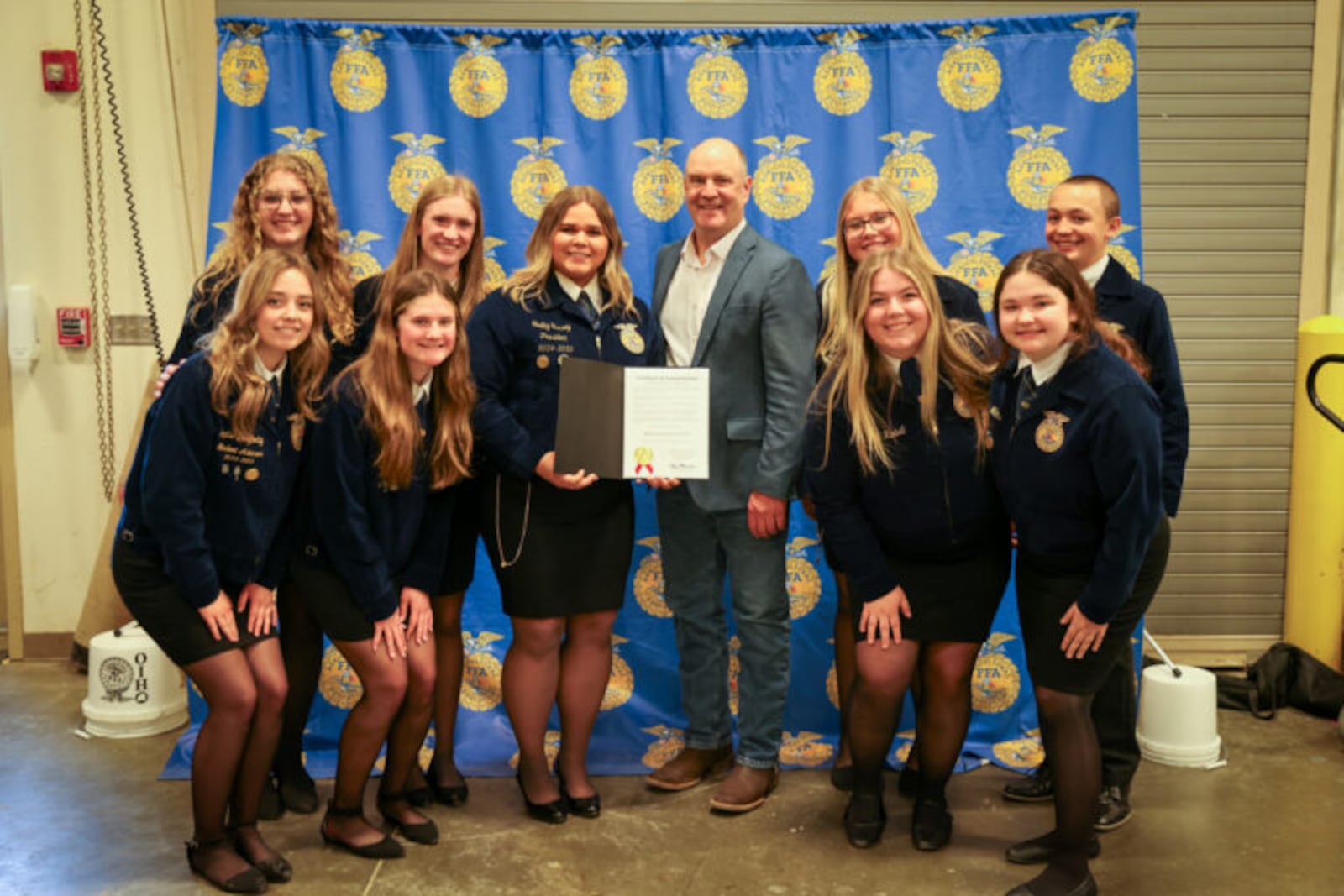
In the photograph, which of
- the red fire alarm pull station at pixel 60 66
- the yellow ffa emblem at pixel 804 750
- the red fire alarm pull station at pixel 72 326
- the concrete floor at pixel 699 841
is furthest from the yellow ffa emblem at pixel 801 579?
the red fire alarm pull station at pixel 60 66

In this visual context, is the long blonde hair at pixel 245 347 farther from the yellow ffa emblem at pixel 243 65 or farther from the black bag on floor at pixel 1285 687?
the black bag on floor at pixel 1285 687

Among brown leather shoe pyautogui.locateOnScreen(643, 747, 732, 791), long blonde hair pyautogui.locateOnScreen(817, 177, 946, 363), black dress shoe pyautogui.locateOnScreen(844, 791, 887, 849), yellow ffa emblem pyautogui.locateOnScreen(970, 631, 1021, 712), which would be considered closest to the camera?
black dress shoe pyautogui.locateOnScreen(844, 791, 887, 849)

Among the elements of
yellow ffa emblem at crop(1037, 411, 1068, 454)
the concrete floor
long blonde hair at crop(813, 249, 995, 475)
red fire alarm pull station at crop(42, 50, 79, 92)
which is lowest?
the concrete floor

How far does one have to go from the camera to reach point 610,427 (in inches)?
124

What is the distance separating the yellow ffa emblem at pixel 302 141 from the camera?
146 inches

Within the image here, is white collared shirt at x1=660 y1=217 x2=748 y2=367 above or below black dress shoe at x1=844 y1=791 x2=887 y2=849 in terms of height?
above

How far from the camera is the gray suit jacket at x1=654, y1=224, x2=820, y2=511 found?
3262mm

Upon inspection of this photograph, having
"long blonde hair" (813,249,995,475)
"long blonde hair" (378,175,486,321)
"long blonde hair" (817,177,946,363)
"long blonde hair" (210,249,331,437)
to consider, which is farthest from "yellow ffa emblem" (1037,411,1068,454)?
"long blonde hair" (210,249,331,437)

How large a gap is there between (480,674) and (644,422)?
4.08 feet

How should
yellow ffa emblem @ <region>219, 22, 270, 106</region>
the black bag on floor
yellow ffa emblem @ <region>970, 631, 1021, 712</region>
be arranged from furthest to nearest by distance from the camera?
the black bag on floor, yellow ffa emblem @ <region>970, 631, 1021, 712</region>, yellow ffa emblem @ <region>219, 22, 270, 106</region>

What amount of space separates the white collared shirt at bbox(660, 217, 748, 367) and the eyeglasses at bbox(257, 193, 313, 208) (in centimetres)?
104

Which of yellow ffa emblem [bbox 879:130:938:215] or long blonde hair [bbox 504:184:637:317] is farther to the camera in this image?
yellow ffa emblem [bbox 879:130:938:215]

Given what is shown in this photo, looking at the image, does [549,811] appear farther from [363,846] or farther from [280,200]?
[280,200]

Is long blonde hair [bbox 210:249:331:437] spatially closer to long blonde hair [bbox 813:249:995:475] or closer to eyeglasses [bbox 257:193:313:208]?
eyeglasses [bbox 257:193:313:208]
